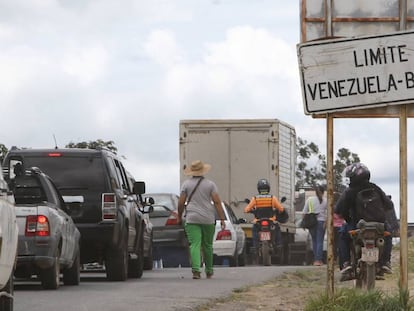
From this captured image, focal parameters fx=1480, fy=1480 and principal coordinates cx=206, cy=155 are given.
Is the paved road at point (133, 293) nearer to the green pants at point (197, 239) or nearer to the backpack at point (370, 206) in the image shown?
the green pants at point (197, 239)

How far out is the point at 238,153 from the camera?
34125mm

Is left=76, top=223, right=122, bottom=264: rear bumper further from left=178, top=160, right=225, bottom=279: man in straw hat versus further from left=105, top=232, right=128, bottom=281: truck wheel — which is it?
left=178, top=160, right=225, bottom=279: man in straw hat

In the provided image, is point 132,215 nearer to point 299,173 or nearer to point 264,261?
point 264,261

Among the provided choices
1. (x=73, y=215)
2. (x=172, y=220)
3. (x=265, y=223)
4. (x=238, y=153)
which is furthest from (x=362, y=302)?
(x=238, y=153)

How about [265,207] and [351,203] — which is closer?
[351,203]

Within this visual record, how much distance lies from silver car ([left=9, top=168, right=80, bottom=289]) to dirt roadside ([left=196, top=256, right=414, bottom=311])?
2.22 metres

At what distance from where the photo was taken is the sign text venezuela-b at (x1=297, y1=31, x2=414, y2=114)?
12945 mm

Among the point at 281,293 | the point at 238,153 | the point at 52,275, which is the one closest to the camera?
the point at 52,275

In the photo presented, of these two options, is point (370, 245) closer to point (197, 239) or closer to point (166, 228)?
point (197, 239)

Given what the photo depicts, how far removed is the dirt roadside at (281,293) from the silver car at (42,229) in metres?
2.22

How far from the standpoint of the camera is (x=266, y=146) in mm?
33906

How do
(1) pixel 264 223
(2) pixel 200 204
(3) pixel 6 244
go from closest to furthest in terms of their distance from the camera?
(3) pixel 6 244 < (2) pixel 200 204 < (1) pixel 264 223

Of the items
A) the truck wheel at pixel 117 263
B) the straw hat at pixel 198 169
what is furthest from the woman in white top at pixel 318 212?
the truck wheel at pixel 117 263

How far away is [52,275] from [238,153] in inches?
646
